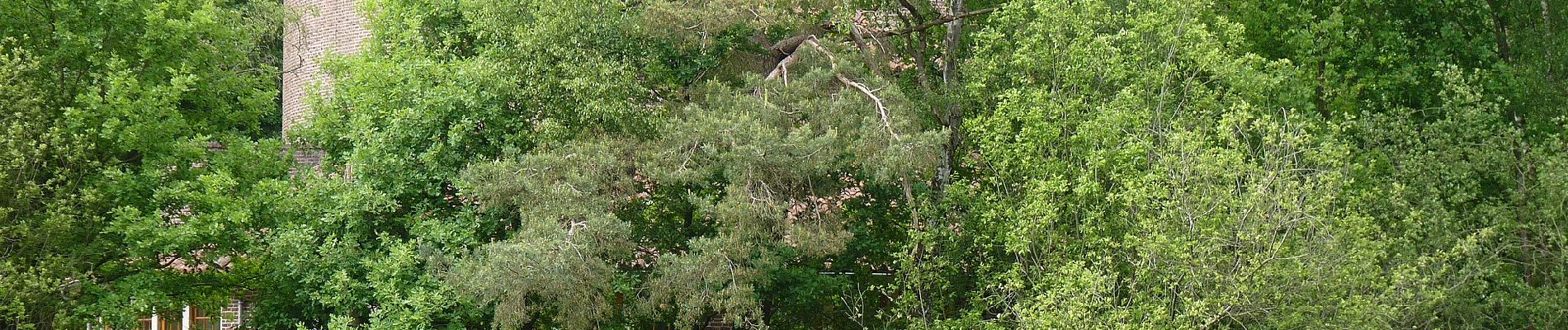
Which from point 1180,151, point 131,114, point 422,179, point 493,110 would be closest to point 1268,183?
point 1180,151

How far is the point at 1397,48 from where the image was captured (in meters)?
26.5

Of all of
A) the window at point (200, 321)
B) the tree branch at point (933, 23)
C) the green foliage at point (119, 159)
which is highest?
the tree branch at point (933, 23)

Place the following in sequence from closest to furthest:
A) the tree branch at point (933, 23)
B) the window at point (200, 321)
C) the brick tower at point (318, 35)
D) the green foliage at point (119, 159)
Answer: the green foliage at point (119, 159) < the tree branch at point (933, 23) < the brick tower at point (318, 35) < the window at point (200, 321)

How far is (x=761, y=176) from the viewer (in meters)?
19.5

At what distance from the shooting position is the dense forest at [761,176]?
19.1 metres

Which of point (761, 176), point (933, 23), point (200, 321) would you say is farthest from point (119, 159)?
point (933, 23)

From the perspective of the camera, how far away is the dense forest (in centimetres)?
1908

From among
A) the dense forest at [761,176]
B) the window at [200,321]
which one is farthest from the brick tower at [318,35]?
the dense forest at [761,176]

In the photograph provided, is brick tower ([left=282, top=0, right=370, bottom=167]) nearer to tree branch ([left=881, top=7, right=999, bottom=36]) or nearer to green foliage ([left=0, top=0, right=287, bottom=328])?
green foliage ([left=0, top=0, right=287, bottom=328])

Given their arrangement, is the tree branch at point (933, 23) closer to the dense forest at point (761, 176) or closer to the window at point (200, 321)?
the dense forest at point (761, 176)

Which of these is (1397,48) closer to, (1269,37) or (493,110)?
(1269,37)

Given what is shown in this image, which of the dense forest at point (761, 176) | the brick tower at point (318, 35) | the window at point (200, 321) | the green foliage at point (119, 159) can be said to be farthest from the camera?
the window at point (200, 321)

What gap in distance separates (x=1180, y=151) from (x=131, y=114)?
13601 millimetres

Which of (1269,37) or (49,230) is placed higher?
(1269,37)
